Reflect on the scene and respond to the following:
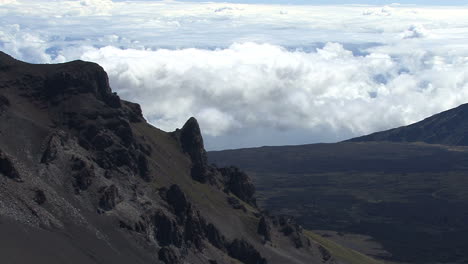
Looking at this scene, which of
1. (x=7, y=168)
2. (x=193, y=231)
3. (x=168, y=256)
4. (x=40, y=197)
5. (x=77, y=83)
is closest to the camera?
(x=40, y=197)

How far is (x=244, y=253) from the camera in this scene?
590 feet

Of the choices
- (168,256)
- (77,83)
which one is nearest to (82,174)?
(168,256)

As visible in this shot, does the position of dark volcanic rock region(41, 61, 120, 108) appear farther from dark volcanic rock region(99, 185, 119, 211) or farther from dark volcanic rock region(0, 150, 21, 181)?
dark volcanic rock region(0, 150, 21, 181)

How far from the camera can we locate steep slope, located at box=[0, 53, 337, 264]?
133875 mm

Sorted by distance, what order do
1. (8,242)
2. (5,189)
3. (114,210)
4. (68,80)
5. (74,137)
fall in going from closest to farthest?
(8,242) → (5,189) → (114,210) → (74,137) → (68,80)

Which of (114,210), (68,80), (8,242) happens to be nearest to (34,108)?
(68,80)

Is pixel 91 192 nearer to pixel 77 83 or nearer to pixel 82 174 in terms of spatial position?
pixel 82 174

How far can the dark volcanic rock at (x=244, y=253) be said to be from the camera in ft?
586

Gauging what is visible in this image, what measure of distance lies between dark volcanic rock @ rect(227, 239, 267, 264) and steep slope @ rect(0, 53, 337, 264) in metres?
0.24

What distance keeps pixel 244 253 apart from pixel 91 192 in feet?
136

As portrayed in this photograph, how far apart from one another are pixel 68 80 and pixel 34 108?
43.9ft

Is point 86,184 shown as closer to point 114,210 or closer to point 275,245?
point 114,210

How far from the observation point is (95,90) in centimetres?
19500

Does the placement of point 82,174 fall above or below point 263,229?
above
